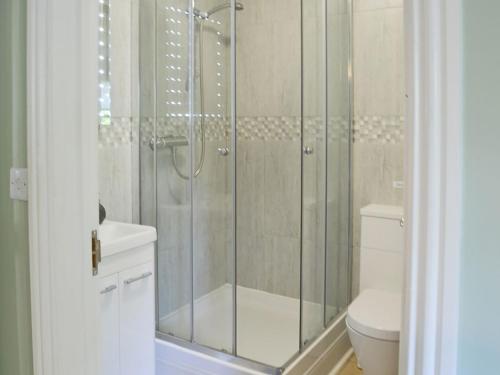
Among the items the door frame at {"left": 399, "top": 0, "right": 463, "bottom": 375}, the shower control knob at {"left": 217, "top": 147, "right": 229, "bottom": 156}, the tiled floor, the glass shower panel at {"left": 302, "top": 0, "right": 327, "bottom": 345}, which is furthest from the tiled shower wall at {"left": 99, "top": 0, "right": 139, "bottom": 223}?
the door frame at {"left": 399, "top": 0, "right": 463, "bottom": 375}

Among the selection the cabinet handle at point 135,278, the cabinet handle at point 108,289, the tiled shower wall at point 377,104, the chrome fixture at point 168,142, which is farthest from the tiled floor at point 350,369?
the chrome fixture at point 168,142

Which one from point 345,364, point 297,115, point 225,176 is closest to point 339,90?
point 297,115

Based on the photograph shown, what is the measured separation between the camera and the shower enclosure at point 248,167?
2.73 m

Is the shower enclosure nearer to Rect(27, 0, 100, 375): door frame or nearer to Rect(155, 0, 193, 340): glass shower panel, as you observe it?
Rect(155, 0, 193, 340): glass shower panel

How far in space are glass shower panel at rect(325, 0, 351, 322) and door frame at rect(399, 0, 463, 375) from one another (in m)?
2.05

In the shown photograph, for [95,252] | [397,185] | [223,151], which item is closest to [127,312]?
[95,252]

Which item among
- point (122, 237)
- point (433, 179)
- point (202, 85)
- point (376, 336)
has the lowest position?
point (376, 336)

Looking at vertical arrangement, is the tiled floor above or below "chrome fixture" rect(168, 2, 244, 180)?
below

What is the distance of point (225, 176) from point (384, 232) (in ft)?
3.44

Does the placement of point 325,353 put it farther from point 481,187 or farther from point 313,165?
point 481,187

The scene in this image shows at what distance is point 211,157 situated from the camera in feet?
9.93

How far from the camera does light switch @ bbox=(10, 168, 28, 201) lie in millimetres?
1304

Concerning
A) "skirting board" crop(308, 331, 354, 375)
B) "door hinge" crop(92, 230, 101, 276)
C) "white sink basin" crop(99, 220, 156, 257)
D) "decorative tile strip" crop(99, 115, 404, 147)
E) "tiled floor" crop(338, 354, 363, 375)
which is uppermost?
"decorative tile strip" crop(99, 115, 404, 147)

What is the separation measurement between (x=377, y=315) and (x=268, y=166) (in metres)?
1.30
